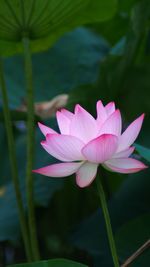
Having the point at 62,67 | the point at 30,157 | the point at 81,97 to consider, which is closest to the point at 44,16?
the point at 30,157

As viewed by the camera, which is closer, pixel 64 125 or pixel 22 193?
pixel 64 125

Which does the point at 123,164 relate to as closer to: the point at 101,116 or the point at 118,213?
the point at 101,116

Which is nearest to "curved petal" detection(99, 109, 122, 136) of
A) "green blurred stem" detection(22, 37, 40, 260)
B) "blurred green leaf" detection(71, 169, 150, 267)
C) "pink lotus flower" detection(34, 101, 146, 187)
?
"pink lotus flower" detection(34, 101, 146, 187)

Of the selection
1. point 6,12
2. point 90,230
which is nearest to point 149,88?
point 90,230

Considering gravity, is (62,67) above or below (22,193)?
above

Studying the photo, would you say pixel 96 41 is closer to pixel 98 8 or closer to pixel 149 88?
pixel 149 88

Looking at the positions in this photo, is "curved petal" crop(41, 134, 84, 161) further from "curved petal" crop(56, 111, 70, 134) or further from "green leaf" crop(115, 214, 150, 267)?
→ "green leaf" crop(115, 214, 150, 267)
